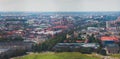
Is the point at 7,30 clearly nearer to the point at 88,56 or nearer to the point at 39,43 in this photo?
the point at 39,43

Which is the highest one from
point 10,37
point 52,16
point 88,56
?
point 52,16

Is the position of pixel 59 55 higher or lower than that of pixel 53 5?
lower

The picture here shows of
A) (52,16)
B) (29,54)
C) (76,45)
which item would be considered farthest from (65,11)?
(29,54)

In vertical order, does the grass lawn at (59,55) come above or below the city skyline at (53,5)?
below

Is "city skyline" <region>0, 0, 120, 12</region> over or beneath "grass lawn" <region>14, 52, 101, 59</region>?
over

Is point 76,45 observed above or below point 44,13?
below

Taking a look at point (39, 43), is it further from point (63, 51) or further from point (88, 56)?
point (88, 56)

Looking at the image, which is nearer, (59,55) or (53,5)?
(53,5)
